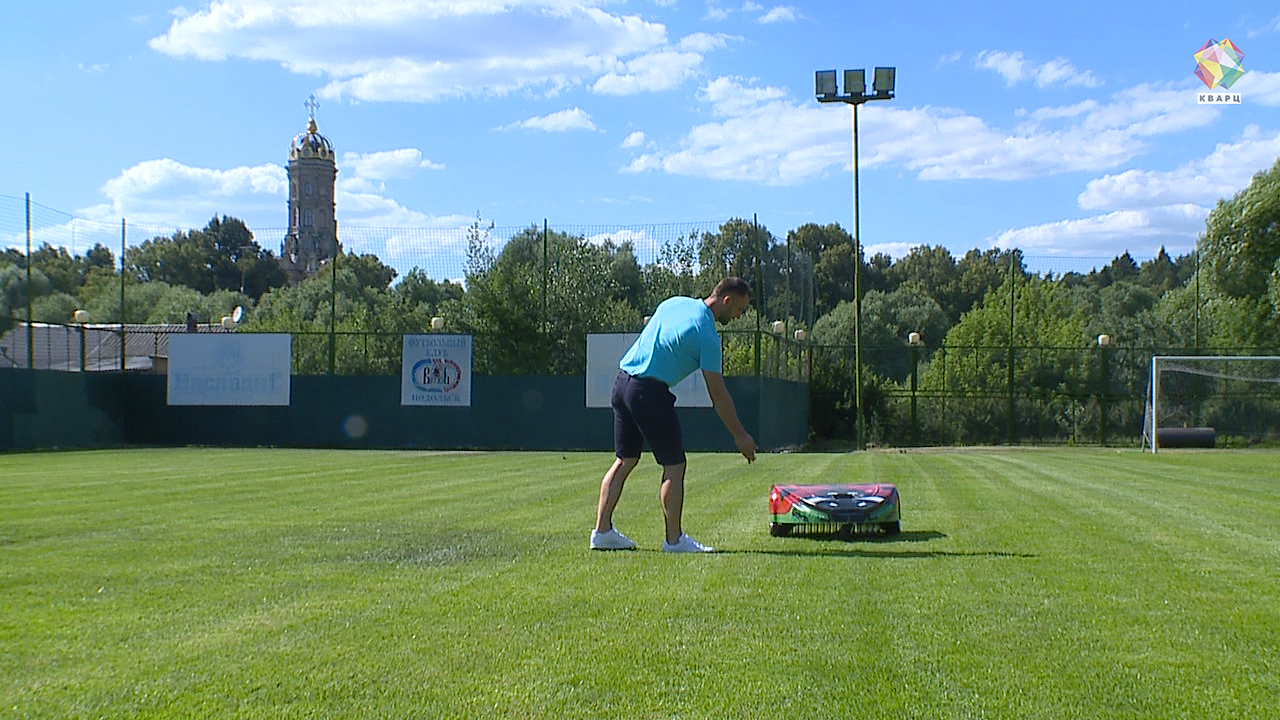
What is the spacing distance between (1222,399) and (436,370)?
66.9 ft

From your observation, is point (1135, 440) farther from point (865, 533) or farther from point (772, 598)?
point (772, 598)

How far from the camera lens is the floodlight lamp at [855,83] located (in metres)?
28.1

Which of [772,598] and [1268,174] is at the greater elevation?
[1268,174]

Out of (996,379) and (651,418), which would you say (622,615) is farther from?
(996,379)

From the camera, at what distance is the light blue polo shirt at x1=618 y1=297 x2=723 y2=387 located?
272 inches

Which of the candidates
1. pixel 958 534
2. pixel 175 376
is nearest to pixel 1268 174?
pixel 175 376

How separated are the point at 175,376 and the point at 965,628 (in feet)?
91.8

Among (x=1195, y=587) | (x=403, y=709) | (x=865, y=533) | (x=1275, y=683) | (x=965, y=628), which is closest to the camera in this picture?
(x=403, y=709)

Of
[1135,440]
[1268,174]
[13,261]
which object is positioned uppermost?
[1268,174]

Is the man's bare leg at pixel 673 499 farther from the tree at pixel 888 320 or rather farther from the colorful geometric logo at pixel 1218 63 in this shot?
the tree at pixel 888 320

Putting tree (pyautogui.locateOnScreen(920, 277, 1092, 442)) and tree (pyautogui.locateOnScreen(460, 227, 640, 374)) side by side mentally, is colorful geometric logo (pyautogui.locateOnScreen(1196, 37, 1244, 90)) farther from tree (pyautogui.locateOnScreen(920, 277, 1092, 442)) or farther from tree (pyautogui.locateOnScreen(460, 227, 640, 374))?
tree (pyautogui.locateOnScreen(460, 227, 640, 374))

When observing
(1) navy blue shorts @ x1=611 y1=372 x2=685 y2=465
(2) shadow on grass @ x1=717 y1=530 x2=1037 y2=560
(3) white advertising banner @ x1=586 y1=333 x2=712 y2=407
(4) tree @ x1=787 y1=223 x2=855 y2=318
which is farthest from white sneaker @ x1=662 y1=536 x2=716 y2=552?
(4) tree @ x1=787 y1=223 x2=855 y2=318

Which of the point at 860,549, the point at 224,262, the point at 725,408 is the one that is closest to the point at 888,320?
the point at 224,262

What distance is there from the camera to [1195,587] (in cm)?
576
